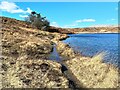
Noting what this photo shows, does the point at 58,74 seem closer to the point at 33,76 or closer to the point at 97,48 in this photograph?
the point at 33,76

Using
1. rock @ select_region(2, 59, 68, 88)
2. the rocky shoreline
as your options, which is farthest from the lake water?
rock @ select_region(2, 59, 68, 88)

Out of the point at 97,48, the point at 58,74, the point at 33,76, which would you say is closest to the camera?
the point at 33,76

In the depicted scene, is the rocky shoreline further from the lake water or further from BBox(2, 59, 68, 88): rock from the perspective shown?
the lake water

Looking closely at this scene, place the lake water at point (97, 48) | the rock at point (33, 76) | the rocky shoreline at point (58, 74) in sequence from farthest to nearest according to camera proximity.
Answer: the lake water at point (97, 48) → the rocky shoreline at point (58, 74) → the rock at point (33, 76)

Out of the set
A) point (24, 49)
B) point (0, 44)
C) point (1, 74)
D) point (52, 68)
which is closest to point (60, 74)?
point (52, 68)

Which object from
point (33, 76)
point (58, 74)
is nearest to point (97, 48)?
point (58, 74)

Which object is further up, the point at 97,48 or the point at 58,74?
the point at 97,48

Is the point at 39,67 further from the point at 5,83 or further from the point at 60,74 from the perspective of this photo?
the point at 5,83

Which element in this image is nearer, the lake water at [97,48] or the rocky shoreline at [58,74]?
the rocky shoreline at [58,74]

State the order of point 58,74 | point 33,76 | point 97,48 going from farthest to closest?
1. point 97,48
2. point 58,74
3. point 33,76

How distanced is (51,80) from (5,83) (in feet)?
11.7

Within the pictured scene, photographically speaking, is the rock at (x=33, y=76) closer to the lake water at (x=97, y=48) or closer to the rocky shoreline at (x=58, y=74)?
the rocky shoreline at (x=58, y=74)

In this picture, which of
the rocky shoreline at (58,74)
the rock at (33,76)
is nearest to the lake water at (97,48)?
the rocky shoreline at (58,74)

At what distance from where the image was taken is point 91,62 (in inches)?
973
